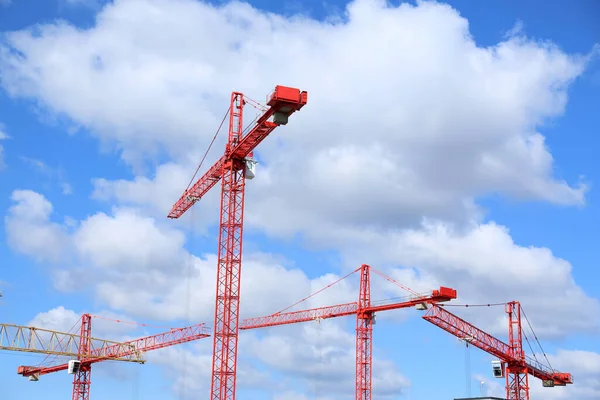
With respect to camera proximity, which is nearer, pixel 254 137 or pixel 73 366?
pixel 254 137

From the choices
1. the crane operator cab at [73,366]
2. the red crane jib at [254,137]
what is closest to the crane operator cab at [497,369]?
the red crane jib at [254,137]

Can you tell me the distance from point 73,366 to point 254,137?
69.2m

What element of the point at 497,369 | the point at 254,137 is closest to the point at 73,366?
the point at 254,137

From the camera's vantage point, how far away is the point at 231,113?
11569 cm

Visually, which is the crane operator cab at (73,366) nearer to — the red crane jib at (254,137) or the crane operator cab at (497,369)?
the red crane jib at (254,137)

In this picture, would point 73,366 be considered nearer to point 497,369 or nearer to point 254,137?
point 254,137

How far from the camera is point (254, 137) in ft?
357

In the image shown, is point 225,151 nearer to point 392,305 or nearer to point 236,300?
point 236,300

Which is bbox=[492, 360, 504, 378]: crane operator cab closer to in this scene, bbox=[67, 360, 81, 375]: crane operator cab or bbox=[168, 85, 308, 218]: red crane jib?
bbox=[168, 85, 308, 218]: red crane jib

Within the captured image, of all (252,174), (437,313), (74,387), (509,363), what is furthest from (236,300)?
(509,363)

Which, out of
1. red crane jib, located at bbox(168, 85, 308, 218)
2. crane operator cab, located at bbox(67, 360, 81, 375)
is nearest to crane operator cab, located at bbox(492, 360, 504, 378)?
red crane jib, located at bbox(168, 85, 308, 218)

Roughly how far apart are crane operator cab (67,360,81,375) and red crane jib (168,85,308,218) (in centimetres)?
3753

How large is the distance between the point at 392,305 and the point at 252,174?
4474 centimetres

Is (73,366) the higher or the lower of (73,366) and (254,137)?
the lower
